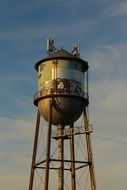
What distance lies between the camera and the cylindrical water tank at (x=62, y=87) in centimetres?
4569

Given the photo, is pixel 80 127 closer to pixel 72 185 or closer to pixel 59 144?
pixel 59 144

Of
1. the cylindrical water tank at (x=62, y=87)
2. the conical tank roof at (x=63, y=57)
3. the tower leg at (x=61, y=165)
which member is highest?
the conical tank roof at (x=63, y=57)

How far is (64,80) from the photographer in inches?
1826

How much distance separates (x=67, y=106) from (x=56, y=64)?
462 cm

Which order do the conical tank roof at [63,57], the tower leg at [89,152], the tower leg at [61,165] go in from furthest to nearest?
the conical tank roof at [63,57] → the tower leg at [61,165] → the tower leg at [89,152]

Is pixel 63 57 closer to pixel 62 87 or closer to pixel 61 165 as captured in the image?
pixel 62 87

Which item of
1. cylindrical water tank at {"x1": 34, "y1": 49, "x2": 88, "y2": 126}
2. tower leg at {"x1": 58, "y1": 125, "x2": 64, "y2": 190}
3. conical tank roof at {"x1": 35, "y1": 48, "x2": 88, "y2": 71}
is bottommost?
tower leg at {"x1": 58, "y1": 125, "x2": 64, "y2": 190}

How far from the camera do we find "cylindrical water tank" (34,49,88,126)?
1799 inches

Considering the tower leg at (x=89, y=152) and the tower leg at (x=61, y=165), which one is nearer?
the tower leg at (x=89, y=152)

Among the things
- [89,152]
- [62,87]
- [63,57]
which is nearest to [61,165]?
[89,152]

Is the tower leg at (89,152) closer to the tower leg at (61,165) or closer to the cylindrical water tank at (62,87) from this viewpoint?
the cylindrical water tank at (62,87)

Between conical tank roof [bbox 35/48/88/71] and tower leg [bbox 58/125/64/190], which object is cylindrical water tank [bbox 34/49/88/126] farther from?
tower leg [bbox 58/125/64/190]

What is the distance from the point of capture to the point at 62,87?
1811 inches

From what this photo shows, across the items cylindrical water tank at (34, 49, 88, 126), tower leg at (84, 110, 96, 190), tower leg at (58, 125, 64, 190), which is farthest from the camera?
cylindrical water tank at (34, 49, 88, 126)
